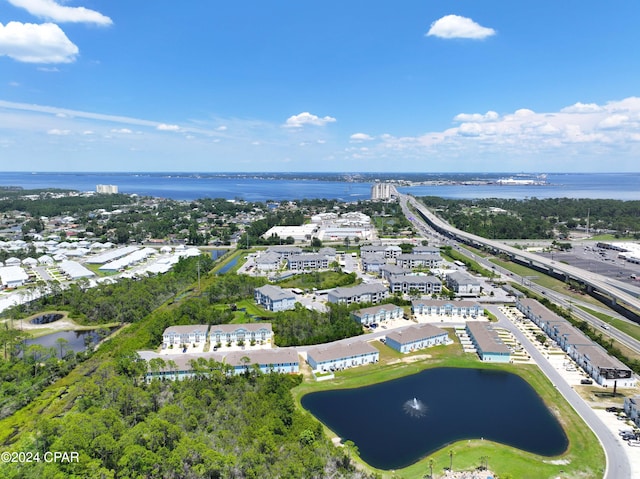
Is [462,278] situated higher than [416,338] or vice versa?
[462,278]

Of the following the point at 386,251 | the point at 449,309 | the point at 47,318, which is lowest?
the point at 47,318

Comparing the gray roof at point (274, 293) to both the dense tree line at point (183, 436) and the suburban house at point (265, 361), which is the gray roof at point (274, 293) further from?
the dense tree line at point (183, 436)

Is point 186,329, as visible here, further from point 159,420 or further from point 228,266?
point 228,266

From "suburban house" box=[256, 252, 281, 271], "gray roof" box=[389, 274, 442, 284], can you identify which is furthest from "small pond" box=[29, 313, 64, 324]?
"gray roof" box=[389, 274, 442, 284]

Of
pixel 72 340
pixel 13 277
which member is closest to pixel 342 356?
pixel 72 340

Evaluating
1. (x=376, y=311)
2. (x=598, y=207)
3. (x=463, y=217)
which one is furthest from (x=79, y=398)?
(x=598, y=207)

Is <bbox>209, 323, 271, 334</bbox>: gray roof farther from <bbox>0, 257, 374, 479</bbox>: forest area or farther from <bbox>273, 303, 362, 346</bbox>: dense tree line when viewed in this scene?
<bbox>0, 257, 374, 479</bbox>: forest area
